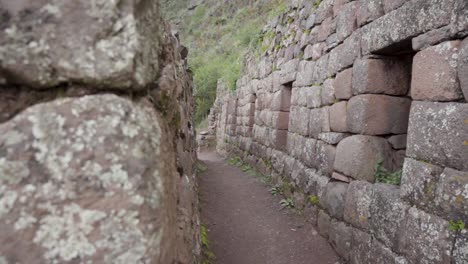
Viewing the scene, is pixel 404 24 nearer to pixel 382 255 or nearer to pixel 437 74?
pixel 437 74

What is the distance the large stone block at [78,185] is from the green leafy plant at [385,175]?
9.18 feet

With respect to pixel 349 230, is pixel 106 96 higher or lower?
higher

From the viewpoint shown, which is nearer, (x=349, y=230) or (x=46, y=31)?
(x=46, y=31)

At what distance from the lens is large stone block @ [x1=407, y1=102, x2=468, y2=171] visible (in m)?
2.17

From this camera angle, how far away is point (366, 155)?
333 cm

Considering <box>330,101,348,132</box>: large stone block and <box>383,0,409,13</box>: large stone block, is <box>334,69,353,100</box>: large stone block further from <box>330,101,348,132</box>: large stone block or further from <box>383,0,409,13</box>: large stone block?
<box>383,0,409,13</box>: large stone block

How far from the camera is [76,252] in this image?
894 mm

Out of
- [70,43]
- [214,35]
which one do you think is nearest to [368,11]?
[70,43]

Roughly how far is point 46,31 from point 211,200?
491 cm

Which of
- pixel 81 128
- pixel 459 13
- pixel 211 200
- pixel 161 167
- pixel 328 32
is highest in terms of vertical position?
pixel 328 32

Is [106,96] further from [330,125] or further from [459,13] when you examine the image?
[330,125]

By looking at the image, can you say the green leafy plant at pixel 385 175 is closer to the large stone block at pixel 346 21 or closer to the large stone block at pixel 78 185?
the large stone block at pixel 346 21

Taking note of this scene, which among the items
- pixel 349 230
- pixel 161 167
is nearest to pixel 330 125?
pixel 349 230

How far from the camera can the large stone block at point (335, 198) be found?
3703 mm
